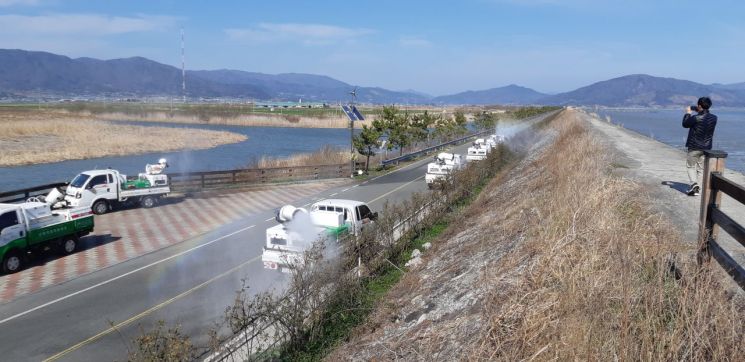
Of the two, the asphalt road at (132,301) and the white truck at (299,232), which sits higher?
the white truck at (299,232)

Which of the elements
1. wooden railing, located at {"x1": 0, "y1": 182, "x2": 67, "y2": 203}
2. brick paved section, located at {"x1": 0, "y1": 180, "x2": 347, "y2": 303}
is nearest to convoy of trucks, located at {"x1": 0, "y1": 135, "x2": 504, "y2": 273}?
brick paved section, located at {"x1": 0, "y1": 180, "x2": 347, "y2": 303}

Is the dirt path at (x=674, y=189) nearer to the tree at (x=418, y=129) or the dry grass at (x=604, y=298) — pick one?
the dry grass at (x=604, y=298)

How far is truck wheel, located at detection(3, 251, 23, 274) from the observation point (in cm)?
1473

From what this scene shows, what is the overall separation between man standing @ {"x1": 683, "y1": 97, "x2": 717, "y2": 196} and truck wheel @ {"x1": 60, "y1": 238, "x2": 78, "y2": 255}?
1741cm

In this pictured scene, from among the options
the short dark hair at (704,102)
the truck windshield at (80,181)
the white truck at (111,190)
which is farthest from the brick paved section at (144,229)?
the short dark hair at (704,102)

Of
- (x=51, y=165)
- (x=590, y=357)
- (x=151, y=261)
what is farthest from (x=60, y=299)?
(x=51, y=165)

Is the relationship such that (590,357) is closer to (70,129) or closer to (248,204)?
(248,204)

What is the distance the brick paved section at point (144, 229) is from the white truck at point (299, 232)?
5.89 m

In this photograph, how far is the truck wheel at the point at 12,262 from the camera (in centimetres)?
1473

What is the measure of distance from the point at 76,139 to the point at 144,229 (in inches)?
1874

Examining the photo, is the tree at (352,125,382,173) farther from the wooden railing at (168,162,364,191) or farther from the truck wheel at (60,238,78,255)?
the truck wheel at (60,238,78,255)

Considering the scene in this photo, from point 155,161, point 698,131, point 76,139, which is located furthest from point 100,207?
point 76,139

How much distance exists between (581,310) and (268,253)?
9192 millimetres

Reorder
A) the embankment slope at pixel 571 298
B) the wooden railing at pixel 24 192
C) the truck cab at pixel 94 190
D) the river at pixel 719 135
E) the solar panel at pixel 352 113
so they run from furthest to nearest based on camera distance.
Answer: the solar panel at pixel 352 113 → the river at pixel 719 135 → the truck cab at pixel 94 190 → the wooden railing at pixel 24 192 → the embankment slope at pixel 571 298
